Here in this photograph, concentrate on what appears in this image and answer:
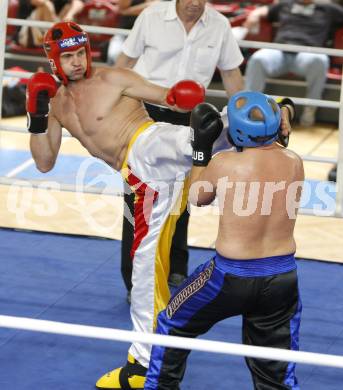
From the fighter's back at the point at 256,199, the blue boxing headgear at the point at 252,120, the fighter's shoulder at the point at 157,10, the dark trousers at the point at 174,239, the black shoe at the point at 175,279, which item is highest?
the fighter's shoulder at the point at 157,10

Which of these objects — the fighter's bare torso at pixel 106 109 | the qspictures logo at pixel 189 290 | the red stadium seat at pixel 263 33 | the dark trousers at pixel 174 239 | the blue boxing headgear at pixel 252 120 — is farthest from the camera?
the red stadium seat at pixel 263 33

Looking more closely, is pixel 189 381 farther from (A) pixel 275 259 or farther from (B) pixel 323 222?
(B) pixel 323 222

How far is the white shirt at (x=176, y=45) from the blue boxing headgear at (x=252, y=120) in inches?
67.4

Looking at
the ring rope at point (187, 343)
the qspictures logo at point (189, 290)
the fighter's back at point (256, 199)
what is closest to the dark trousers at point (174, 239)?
the qspictures logo at point (189, 290)

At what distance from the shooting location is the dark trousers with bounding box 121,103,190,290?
4.63 meters

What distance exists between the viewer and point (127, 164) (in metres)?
4.05

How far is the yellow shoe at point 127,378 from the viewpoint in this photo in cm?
390

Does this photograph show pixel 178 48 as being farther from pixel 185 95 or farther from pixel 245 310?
pixel 245 310

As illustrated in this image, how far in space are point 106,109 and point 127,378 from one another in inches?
45.7

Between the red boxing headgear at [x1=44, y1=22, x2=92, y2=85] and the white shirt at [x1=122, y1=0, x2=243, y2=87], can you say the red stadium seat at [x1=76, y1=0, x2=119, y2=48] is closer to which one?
the white shirt at [x1=122, y1=0, x2=243, y2=87]

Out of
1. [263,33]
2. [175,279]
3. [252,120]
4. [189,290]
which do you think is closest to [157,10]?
[175,279]

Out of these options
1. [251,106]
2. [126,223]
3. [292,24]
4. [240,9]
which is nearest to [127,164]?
[126,223]

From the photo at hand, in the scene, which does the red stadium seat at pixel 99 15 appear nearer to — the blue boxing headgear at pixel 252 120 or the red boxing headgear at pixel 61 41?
the red boxing headgear at pixel 61 41

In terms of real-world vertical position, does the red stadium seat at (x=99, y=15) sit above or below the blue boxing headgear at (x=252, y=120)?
below
